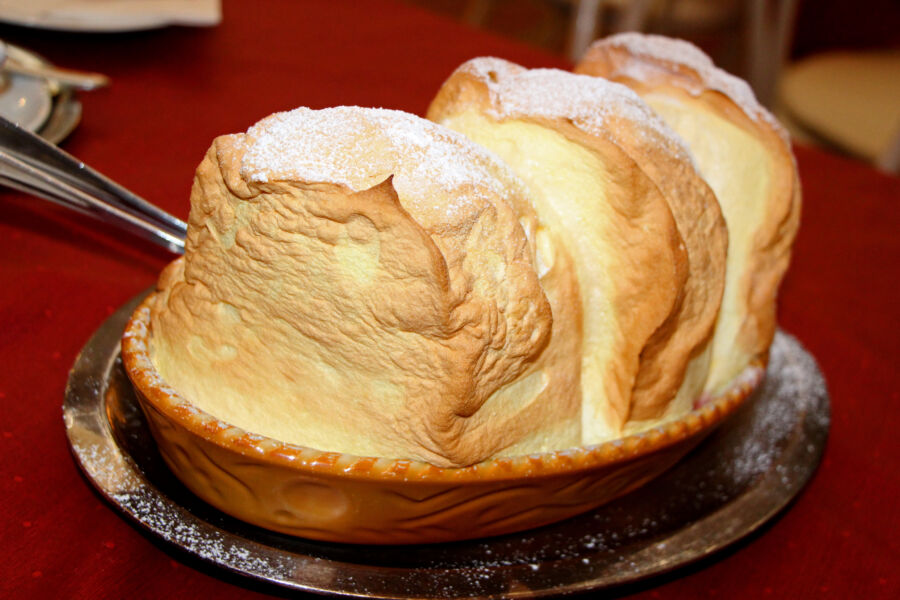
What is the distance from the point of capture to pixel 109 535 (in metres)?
0.55

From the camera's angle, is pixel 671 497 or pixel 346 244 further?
pixel 671 497

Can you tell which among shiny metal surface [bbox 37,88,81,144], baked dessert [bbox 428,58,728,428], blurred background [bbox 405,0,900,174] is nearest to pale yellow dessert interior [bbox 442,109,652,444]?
baked dessert [bbox 428,58,728,428]

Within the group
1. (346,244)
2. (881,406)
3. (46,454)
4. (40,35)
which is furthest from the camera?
(40,35)

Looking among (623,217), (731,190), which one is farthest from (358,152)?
(731,190)

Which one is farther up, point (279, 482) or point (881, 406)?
point (279, 482)

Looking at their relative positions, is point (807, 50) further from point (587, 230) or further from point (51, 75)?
point (587, 230)

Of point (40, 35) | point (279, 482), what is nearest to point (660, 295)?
point (279, 482)

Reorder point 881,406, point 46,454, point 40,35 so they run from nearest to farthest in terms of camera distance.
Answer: point 46,454 → point 881,406 → point 40,35

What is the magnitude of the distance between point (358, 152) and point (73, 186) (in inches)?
11.0

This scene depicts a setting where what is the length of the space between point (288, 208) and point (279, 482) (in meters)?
0.15

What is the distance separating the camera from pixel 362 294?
476 millimetres

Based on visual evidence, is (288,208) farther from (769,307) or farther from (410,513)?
(769,307)

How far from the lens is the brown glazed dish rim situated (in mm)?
470

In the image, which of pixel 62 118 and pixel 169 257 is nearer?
pixel 169 257
